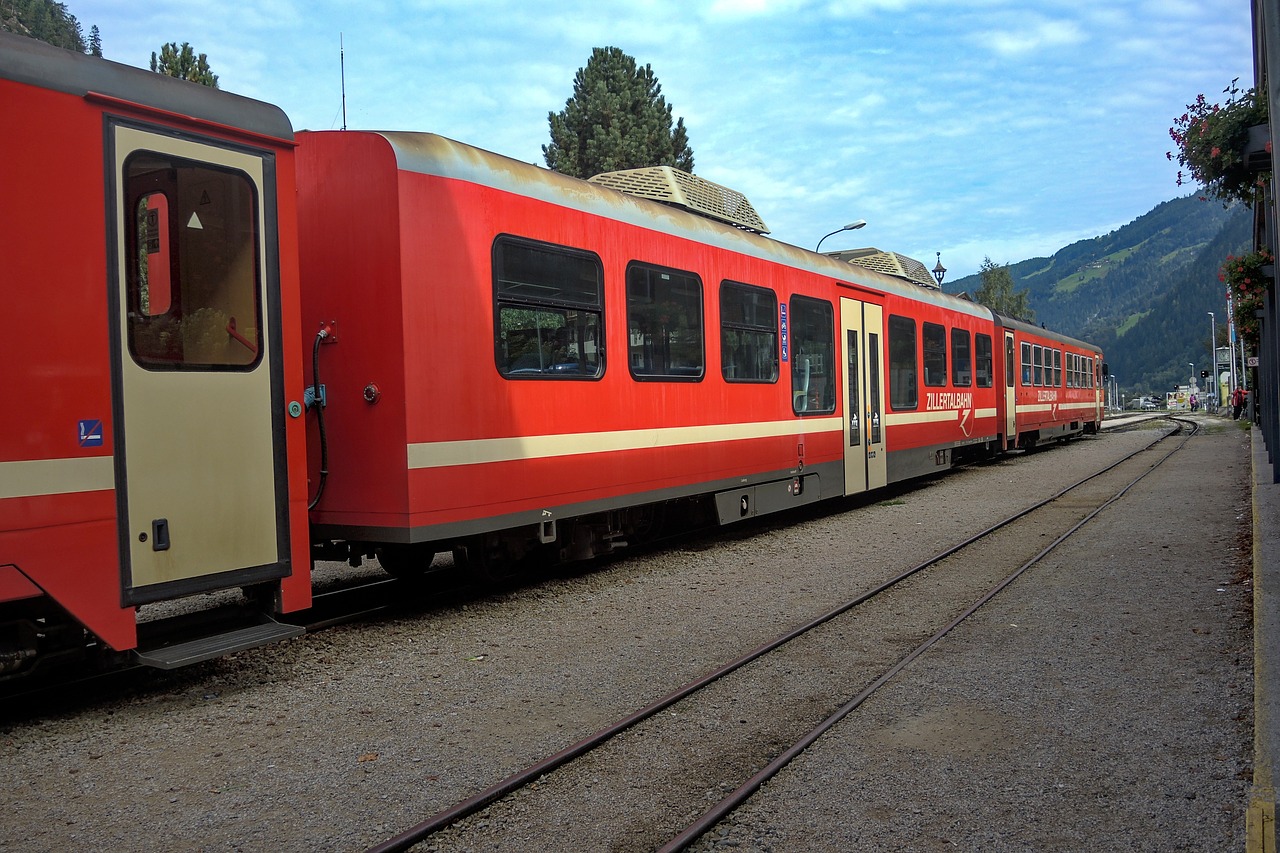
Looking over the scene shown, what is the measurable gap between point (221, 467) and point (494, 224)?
2569mm

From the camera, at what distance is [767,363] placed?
34.0 ft

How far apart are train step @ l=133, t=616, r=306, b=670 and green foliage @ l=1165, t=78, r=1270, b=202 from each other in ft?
30.4

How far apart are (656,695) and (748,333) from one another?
555 cm

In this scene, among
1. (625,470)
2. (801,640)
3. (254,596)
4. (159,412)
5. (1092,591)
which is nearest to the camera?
(159,412)

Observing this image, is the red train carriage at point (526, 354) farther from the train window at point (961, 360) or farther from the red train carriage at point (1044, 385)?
the red train carriage at point (1044, 385)

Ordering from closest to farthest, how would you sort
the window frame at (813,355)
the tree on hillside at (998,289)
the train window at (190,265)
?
the train window at (190,265) < the window frame at (813,355) < the tree on hillside at (998,289)

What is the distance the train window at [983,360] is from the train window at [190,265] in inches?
585

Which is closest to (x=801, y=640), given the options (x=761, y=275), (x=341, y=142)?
(x=341, y=142)

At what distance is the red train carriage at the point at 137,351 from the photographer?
4.27 m

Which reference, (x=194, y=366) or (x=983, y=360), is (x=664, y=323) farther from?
(x=983, y=360)

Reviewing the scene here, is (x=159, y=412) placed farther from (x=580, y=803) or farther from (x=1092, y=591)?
(x=1092, y=591)

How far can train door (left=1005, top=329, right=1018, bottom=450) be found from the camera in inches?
793

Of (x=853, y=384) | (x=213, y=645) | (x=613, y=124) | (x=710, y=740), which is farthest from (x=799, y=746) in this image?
(x=613, y=124)

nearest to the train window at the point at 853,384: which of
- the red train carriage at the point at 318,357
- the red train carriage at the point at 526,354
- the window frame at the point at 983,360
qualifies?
the red train carriage at the point at 526,354
